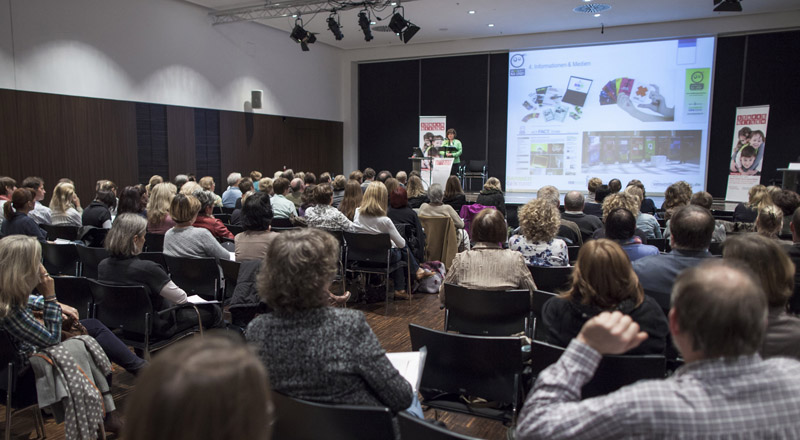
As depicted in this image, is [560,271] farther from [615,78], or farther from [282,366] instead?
[615,78]

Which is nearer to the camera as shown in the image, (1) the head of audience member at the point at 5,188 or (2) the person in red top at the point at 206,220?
(2) the person in red top at the point at 206,220

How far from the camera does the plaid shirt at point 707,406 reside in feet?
3.38

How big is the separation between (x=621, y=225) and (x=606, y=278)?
5.23ft

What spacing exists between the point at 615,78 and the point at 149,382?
12993mm

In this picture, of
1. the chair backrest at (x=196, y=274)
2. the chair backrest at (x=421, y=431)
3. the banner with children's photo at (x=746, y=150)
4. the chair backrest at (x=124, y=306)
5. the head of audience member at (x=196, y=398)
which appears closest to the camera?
the head of audience member at (x=196, y=398)

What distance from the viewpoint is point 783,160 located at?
36.4ft

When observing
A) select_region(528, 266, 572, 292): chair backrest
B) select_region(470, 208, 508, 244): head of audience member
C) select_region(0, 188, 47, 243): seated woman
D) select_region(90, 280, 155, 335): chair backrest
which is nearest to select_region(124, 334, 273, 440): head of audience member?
select_region(90, 280, 155, 335): chair backrest

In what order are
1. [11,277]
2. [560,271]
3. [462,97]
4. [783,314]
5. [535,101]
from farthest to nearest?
[462,97], [535,101], [560,271], [11,277], [783,314]

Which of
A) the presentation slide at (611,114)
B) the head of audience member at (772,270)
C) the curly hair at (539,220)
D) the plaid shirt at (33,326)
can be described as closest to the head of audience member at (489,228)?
the curly hair at (539,220)

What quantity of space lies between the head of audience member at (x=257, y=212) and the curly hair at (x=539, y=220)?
1.89 meters

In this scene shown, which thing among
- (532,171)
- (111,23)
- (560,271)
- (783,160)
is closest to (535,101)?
(532,171)

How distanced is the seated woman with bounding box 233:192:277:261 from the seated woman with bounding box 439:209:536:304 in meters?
1.42

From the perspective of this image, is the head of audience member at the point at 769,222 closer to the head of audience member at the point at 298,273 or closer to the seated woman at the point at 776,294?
the seated woman at the point at 776,294

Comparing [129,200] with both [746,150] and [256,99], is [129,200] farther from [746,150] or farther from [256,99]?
[746,150]
